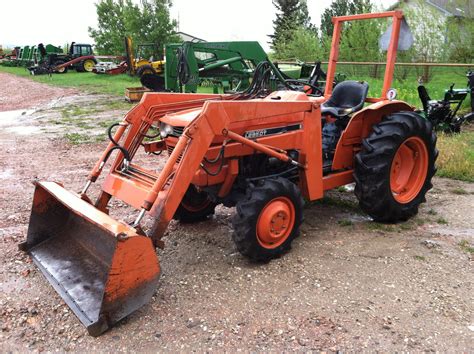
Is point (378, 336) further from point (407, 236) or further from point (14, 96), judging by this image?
point (14, 96)

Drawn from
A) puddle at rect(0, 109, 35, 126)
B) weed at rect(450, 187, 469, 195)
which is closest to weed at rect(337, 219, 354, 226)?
weed at rect(450, 187, 469, 195)

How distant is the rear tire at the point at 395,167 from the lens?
4.30 m

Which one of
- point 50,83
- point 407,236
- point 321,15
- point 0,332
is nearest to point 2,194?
point 0,332

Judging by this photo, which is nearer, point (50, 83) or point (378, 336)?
point (378, 336)

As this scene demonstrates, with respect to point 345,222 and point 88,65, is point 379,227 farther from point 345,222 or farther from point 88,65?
point 88,65

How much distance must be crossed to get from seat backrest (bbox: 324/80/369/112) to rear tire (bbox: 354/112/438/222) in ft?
1.43

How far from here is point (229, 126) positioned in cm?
357

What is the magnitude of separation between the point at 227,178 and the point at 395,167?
2.01 metres

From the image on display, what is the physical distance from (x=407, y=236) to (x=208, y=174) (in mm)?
2028

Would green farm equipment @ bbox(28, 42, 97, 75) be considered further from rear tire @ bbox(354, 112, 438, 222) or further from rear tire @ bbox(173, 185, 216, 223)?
rear tire @ bbox(354, 112, 438, 222)

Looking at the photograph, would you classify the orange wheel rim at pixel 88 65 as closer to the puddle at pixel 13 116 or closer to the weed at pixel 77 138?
the puddle at pixel 13 116

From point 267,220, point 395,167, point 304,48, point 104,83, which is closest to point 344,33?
point 304,48

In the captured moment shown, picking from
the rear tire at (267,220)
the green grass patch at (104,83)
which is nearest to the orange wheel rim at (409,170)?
the rear tire at (267,220)

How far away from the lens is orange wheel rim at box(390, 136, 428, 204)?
4.75 m
